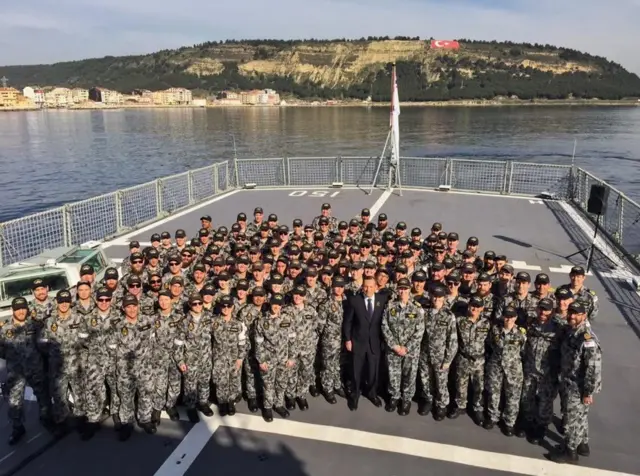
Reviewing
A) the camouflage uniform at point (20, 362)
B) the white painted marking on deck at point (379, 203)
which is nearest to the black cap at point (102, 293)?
the camouflage uniform at point (20, 362)

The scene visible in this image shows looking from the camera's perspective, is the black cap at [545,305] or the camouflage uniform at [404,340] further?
the camouflage uniform at [404,340]

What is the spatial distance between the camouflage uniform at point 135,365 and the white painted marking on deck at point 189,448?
503 millimetres

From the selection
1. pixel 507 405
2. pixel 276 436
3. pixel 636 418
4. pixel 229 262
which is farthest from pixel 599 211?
pixel 276 436

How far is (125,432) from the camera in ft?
18.4

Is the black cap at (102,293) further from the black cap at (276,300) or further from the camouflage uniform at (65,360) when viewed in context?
the black cap at (276,300)

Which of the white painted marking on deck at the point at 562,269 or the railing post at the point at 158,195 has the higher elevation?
the railing post at the point at 158,195

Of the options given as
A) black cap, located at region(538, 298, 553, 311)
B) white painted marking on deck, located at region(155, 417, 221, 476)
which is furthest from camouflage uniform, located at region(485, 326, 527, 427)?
white painted marking on deck, located at region(155, 417, 221, 476)

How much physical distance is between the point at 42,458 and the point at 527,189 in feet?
86.1

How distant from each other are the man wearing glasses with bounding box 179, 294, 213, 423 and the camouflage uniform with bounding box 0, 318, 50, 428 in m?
1.40

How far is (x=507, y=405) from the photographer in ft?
18.1

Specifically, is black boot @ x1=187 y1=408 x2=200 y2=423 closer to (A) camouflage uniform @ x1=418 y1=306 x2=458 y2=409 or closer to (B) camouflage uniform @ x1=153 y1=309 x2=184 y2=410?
(B) camouflage uniform @ x1=153 y1=309 x2=184 y2=410

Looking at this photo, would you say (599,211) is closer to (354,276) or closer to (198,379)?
(354,276)

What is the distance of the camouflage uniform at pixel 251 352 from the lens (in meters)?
5.84

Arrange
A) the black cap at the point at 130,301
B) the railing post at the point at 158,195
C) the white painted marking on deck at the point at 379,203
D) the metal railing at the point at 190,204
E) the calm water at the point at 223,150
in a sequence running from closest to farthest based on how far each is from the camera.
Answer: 1. the black cap at the point at 130,301
2. the metal railing at the point at 190,204
3. the railing post at the point at 158,195
4. the white painted marking on deck at the point at 379,203
5. the calm water at the point at 223,150
